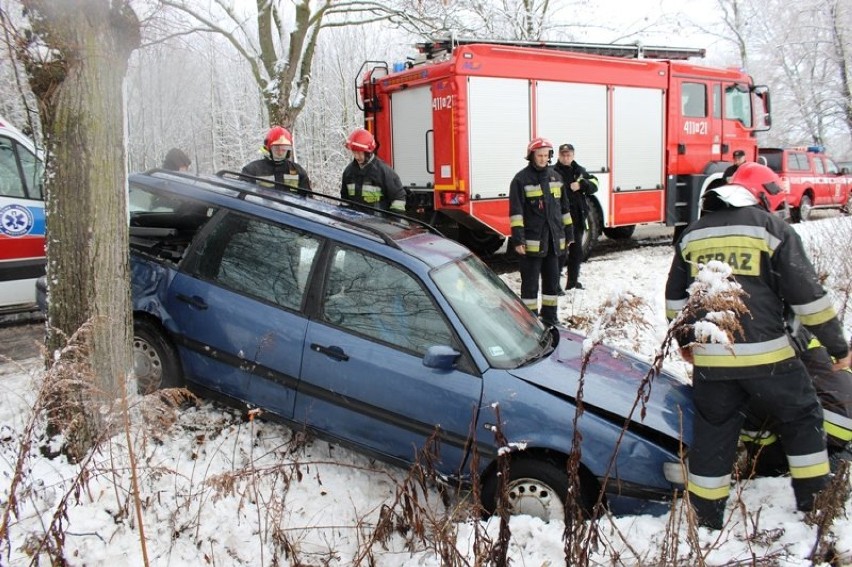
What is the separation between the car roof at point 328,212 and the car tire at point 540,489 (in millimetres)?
1199

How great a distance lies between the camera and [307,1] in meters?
12.1

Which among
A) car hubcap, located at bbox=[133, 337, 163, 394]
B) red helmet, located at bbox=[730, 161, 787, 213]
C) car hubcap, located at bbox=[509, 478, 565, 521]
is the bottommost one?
car hubcap, located at bbox=[509, 478, 565, 521]

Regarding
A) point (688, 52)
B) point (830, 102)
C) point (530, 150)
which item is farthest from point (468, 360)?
point (830, 102)

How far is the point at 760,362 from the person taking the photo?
292 centimetres

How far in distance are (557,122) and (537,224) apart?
3497mm

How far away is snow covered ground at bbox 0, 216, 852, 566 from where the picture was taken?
2.51 metres

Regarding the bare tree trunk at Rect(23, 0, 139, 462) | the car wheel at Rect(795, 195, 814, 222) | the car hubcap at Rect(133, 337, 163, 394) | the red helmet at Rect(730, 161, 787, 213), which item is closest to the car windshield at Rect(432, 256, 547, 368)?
the red helmet at Rect(730, 161, 787, 213)

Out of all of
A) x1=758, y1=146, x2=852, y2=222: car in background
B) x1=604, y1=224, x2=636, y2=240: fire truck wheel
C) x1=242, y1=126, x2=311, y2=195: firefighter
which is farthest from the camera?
x1=758, y1=146, x2=852, y2=222: car in background

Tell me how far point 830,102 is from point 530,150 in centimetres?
2708

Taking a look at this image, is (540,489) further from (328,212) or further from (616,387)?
(328,212)

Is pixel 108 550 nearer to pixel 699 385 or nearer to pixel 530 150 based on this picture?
pixel 699 385

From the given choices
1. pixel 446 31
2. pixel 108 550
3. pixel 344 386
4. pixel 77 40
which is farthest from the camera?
pixel 446 31

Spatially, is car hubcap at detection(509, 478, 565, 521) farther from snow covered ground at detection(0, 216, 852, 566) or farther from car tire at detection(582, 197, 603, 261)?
car tire at detection(582, 197, 603, 261)

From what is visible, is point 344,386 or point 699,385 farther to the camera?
point 344,386
